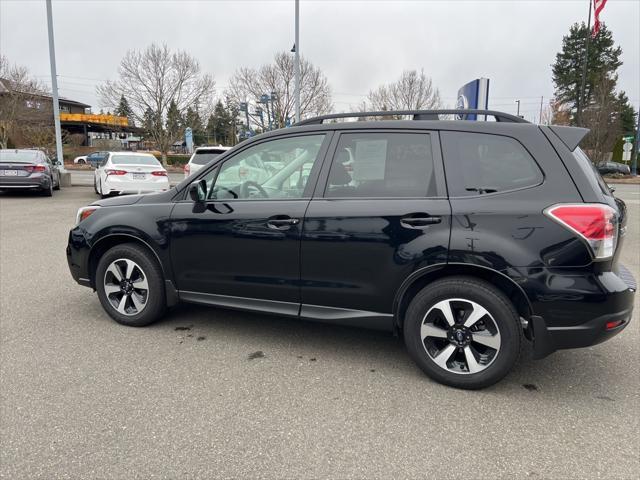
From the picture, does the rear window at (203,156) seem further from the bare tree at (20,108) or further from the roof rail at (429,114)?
the bare tree at (20,108)

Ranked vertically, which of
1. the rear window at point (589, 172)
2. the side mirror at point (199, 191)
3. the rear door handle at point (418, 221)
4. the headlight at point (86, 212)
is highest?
the rear window at point (589, 172)

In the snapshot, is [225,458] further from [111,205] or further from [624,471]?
[111,205]

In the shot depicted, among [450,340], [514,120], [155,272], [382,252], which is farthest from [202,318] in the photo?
[514,120]

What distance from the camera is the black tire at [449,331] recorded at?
2906 millimetres

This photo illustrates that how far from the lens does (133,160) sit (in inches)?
528

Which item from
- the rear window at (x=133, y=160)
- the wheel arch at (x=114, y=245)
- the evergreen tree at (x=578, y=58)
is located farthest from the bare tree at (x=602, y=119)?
the wheel arch at (x=114, y=245)

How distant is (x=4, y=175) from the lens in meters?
13.4

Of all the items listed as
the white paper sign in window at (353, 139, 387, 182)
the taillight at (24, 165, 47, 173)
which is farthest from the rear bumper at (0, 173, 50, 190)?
the white paper sign in window at (353, 139, 387, 182)

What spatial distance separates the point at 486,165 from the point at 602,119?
126ft

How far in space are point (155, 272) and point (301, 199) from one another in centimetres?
149

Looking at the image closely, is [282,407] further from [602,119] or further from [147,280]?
[602,119]

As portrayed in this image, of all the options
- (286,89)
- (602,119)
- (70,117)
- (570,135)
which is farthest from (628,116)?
(70,117)

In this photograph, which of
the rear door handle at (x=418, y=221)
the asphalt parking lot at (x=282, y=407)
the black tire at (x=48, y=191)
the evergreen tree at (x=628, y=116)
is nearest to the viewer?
the asphalt parking lot at (x=282, y=407)

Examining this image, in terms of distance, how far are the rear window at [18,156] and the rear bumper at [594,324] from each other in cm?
1521
